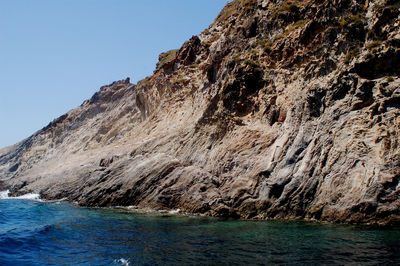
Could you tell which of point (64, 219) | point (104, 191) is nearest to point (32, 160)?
point (104, 191)

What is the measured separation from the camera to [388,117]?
61.7 ft

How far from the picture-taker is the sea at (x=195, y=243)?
11.5 meters

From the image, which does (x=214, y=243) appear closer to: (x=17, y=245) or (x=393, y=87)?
(x=17, y=245)

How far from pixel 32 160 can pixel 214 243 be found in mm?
77486

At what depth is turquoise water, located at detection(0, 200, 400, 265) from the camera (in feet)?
37.8

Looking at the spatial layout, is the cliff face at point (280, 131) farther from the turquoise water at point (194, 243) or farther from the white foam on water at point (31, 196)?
the turquoise water at point (194, 243)

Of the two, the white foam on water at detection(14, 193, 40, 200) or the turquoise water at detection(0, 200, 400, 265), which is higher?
the turquoise water at detection(0, 200, 400, 265)

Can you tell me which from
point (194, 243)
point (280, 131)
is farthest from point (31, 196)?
point (194, 243)

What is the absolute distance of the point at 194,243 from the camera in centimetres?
1412

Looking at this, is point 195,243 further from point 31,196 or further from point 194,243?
point 31,196

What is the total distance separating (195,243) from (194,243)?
0.05m

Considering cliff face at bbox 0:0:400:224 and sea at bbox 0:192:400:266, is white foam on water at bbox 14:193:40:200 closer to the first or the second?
cliff face at bbox 0:0:400:224

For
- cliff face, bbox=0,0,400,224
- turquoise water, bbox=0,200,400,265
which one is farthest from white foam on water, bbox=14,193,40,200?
turquoise water, bbox=0,200,400,265

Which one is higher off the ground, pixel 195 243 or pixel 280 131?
pixel 280 131
